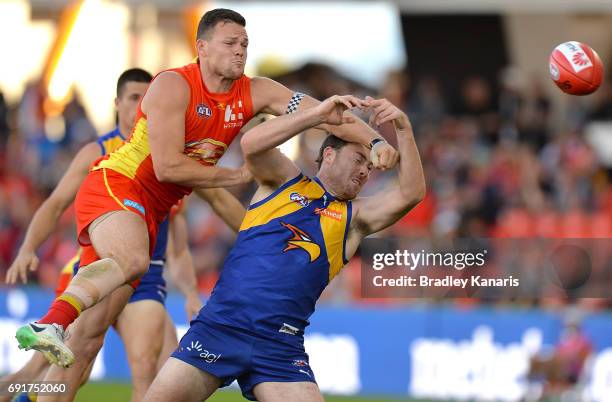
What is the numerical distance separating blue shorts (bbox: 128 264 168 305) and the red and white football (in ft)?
11.4

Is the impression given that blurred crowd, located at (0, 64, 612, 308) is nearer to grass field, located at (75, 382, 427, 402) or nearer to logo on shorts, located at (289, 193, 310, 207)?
grass field, located at (75, 382, 427, 402)

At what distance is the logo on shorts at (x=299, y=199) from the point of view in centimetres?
736

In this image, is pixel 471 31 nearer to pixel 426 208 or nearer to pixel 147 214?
pixel 426 208

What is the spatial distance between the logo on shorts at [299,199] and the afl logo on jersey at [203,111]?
2.76ft

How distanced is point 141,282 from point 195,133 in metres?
1.96

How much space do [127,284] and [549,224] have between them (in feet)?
30.9

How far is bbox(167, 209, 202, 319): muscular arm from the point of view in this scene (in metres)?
9.38

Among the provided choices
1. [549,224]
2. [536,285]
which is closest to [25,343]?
[536,285]

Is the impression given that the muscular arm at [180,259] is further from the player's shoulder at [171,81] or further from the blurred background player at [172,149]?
the player's shoulder at [171,81]

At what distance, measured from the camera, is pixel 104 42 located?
23250 millimetres

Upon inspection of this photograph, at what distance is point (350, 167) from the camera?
740 cm

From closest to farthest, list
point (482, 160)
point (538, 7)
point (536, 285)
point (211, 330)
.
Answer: point (211, 330) < point (536, 285) < point (482, 160) < point (538, 7)

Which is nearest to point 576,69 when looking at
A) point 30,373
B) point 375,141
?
point 375,141
